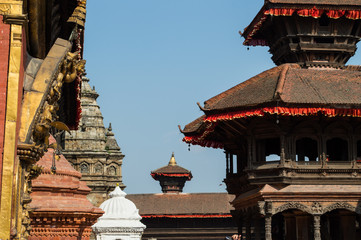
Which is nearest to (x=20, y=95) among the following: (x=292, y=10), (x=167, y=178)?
(x=292, y=10)

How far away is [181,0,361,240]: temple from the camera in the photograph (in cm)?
2647

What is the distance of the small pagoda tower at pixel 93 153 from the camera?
6203 centimetres

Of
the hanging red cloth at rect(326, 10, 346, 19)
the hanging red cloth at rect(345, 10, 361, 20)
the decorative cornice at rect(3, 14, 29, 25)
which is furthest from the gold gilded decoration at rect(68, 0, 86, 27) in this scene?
the hanging red cloth at rect(345, 10, 361, 20)

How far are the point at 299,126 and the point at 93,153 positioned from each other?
3711 cm

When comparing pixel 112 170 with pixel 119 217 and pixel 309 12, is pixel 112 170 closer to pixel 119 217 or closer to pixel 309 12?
pixel 119 217

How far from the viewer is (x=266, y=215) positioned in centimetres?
2636

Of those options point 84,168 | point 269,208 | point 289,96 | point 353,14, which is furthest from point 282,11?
point 84,168

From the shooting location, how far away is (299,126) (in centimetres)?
2734

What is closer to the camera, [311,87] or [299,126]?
[299,126]

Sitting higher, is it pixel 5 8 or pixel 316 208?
pixel 5 8

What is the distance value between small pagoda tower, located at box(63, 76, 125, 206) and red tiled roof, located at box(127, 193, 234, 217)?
118 inches

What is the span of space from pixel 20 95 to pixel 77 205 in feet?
47.6

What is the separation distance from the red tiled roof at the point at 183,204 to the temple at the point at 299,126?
28.6m

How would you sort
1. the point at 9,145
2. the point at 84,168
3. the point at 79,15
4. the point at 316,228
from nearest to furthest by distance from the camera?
the point at 9,145 < the point at 79,15 < the point at 316,228 < the point at 84,168
